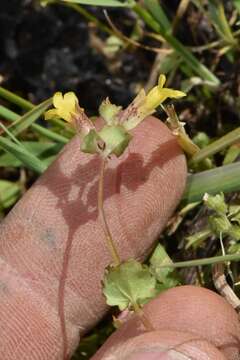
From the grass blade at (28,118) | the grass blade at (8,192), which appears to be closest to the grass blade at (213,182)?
the grass blade at (28,118)

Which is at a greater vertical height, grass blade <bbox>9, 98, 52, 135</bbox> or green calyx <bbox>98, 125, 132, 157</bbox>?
grass blade <bbox>9, 98, 52, 135</bbox>

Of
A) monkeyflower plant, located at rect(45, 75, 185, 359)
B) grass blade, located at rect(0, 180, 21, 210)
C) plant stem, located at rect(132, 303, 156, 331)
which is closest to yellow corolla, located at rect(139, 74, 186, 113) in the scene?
monkeyflower plant, located at rect(45, 75, 185, 359)

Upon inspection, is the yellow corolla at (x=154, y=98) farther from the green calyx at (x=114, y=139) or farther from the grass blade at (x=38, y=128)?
the grass blade at (x=38, y=128)

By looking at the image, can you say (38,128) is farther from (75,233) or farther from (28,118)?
(75,233)

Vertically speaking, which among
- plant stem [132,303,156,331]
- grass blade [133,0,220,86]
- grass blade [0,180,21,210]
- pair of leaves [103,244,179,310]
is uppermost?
grass blade [133,0,220,86]

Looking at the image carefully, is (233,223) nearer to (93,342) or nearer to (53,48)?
(93,342)

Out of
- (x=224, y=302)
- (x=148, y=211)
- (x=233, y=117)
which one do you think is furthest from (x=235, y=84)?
(x=224, y=302)

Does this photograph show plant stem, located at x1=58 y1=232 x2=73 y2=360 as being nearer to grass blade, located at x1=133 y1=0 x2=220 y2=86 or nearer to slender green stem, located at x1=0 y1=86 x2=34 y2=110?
slender green stem, located at x1=0 y1=86 x2=34 y2=110
